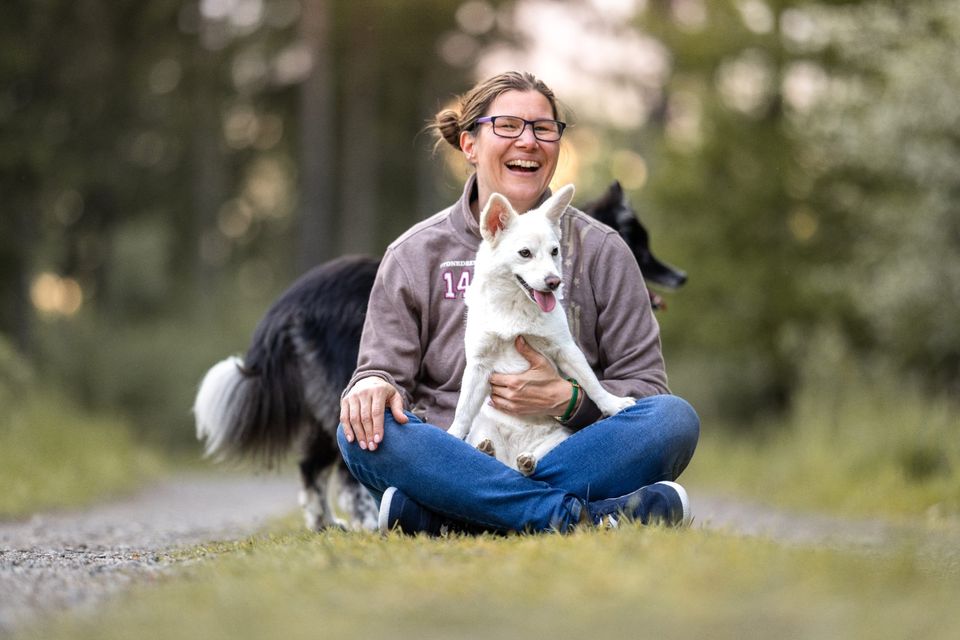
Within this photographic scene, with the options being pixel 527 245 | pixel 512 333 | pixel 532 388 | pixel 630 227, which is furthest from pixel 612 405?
pixel 630 227

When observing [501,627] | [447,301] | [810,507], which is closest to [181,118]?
[810,507]

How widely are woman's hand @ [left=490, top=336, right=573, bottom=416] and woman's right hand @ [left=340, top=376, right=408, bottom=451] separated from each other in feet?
1.16

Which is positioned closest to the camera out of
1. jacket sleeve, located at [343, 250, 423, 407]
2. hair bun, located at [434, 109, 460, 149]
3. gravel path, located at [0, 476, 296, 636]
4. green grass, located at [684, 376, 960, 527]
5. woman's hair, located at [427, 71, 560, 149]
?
gravel path, located at [0, 476, 296, 636]

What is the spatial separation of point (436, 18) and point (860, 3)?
12.1m

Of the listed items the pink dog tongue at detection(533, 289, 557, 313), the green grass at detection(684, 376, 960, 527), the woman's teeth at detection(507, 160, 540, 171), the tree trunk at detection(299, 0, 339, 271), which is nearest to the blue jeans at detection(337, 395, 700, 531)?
the pink dog tongue at detection(533, 289, 557, 313)

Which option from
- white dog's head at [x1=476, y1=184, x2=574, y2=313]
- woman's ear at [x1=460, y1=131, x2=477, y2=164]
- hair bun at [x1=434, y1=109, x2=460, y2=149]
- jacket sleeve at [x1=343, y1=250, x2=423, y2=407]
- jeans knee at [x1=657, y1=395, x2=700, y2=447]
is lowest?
jeans knee at [x1=657, y1=395, x2=700, y2=447]

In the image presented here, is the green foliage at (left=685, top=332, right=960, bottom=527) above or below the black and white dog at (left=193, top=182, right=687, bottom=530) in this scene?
below

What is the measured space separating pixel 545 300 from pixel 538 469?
1.97 feet

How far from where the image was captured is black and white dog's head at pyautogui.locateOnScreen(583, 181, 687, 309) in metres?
6.19

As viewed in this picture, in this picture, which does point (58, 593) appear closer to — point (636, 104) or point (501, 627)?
point (501, 627)

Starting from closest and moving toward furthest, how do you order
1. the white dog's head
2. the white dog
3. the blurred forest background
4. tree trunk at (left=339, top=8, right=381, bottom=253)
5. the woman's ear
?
the white dog's head
the white dog
the woman's ear
the blurred forest background
tree trunk at (left=339, top=8, right=381, bottom=253)

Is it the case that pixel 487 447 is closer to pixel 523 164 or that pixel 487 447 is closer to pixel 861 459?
pixel 523 164

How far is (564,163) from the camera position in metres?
5.19

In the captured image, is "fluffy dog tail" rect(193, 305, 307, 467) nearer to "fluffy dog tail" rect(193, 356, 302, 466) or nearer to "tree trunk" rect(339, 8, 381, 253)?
"fluffy dog tail" rect(193, 356, 302, 466)
